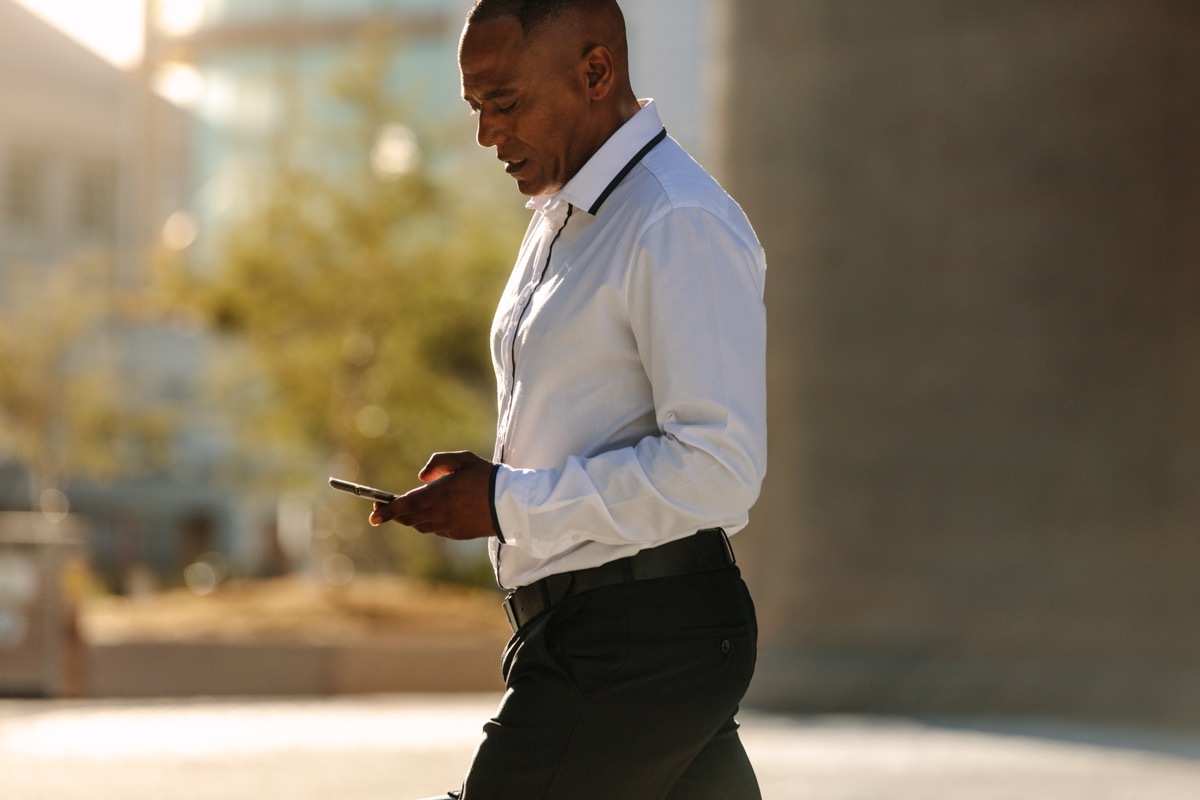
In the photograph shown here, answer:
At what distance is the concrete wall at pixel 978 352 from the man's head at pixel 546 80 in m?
8.57

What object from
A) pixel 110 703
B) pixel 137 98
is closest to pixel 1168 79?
pixel 110 703

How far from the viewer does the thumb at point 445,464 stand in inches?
88.2

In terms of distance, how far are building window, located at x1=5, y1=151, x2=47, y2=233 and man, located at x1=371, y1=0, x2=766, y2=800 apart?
51.7m

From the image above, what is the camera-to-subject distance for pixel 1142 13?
427 inches

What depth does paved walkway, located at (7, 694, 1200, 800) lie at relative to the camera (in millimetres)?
7312

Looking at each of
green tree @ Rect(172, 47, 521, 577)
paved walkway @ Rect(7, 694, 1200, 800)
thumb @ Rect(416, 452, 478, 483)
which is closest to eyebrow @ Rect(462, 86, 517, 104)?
thumb @ Rect(416, 452, 478, 483)

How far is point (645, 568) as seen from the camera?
228 centimetres

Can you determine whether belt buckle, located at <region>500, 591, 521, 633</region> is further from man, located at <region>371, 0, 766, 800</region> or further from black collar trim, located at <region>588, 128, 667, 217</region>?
black collar trim, located at <region>588, 128, 667, 217</region>

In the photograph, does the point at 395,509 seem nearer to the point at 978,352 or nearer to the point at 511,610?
the point at 511,610

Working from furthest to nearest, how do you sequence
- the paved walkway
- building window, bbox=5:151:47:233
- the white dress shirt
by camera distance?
building window, bbox=5:151:47:233 < the paved walkway < the white dress shirt

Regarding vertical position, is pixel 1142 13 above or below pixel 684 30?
below

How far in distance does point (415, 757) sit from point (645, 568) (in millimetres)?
6566

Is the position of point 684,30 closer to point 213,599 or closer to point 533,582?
point 213,599

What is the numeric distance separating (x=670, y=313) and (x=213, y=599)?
55.3ft
